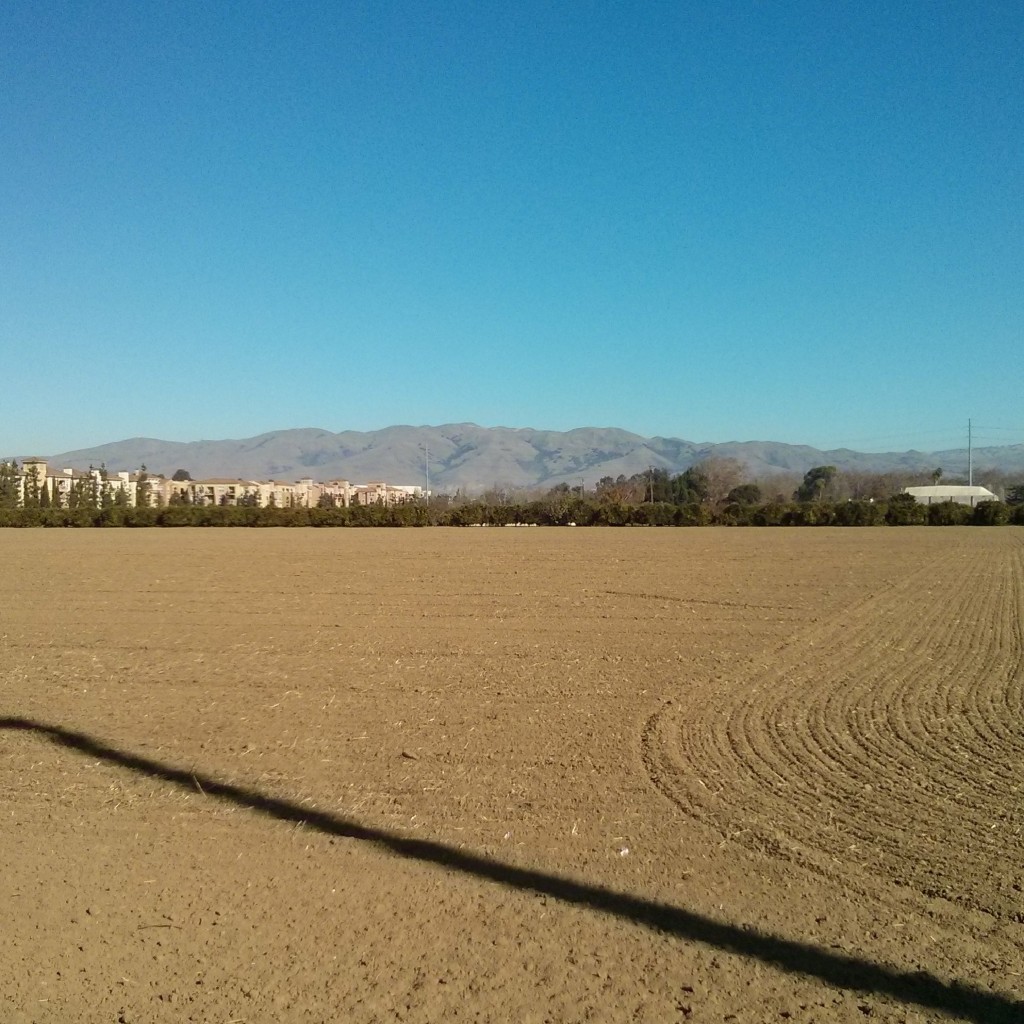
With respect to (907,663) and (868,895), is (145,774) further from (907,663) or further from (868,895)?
(907,663)

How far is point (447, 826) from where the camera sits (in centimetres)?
611

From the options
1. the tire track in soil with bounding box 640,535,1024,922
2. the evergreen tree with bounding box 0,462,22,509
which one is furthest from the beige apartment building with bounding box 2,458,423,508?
the tire track in soil with bounding box 640,535,1024,922

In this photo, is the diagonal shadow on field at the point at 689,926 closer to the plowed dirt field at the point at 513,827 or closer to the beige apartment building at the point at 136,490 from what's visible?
the plowed dirt field at the point at 513,827

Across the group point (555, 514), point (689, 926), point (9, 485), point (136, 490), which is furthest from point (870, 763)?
point (136, 490)

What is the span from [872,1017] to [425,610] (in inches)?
576

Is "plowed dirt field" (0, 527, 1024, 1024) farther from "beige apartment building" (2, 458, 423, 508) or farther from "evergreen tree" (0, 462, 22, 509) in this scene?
Answer: "evergreen tree" (0, 462, 22, 509)

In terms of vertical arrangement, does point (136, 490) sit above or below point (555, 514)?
above

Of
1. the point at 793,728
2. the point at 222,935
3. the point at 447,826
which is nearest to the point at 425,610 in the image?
the point at 793,728

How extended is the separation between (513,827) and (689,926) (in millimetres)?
1652

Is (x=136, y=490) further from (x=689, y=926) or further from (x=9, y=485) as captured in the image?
(x=689, y=926)

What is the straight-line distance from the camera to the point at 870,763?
7426mm

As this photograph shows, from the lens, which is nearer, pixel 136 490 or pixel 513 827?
pixel 513 827

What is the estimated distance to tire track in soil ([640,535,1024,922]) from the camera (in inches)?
216

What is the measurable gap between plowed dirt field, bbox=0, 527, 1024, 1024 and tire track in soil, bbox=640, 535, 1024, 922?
0.04 m
